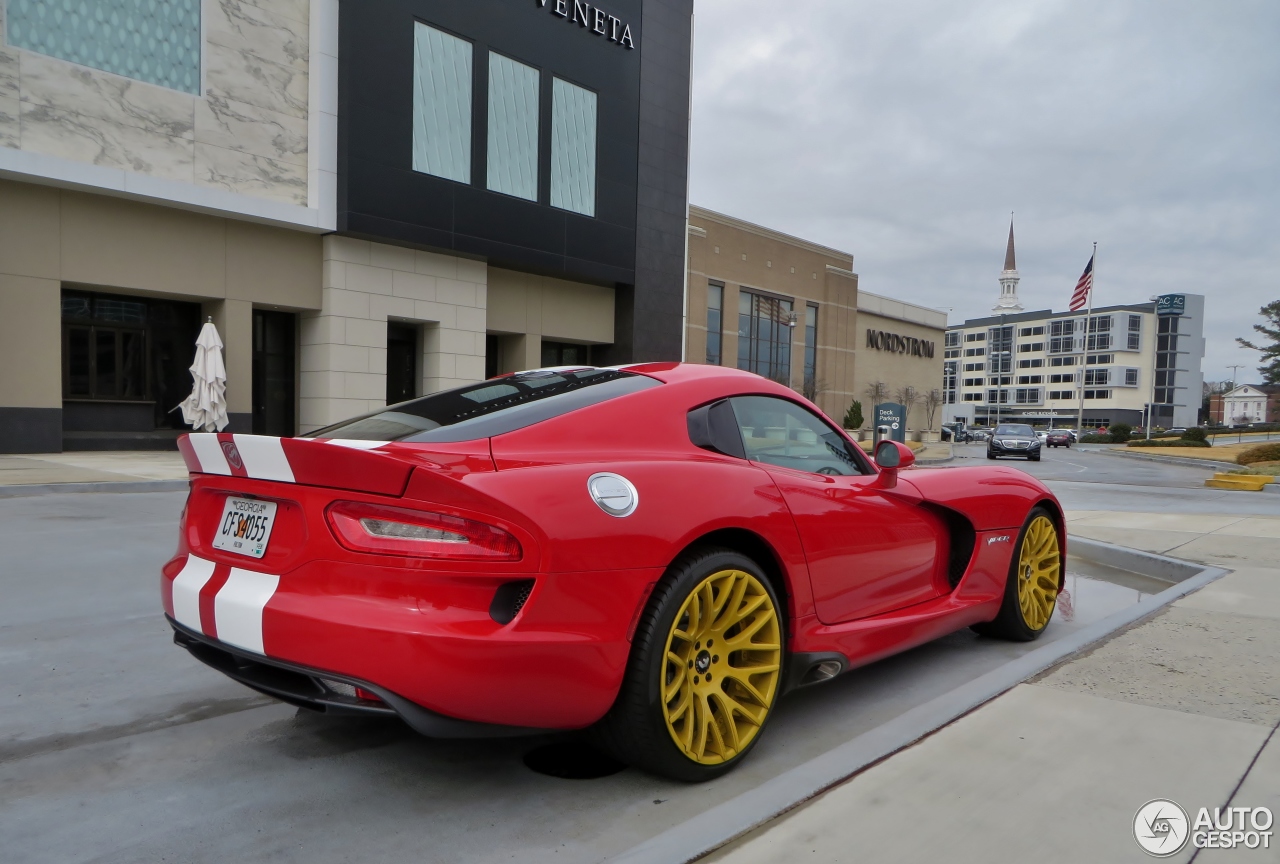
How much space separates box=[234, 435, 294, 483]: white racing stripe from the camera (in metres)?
2.58

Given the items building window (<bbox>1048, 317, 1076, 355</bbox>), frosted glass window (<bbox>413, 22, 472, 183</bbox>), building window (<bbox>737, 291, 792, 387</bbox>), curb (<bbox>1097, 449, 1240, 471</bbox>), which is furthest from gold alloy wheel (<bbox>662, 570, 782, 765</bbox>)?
building window (<bbox>1048, 317, 1076, 355</bbox>)

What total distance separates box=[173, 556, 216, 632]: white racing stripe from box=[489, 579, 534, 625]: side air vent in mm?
1069

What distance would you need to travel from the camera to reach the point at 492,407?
3.07 meters

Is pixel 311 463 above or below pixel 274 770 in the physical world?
above

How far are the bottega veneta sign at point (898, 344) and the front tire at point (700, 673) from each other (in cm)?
6181

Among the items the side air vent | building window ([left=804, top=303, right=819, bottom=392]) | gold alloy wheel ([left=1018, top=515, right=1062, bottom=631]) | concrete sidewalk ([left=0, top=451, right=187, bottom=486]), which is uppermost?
building window ([left=804, top=303, right=819, bottom=392])

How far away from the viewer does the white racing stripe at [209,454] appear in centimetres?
283

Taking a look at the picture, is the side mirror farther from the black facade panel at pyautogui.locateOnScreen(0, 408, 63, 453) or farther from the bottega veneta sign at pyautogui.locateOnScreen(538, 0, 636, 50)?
the bottega veneta sign at pyautogui.locateOnScreen(538, 0, 636, 50)

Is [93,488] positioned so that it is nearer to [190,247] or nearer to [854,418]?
[190,247]

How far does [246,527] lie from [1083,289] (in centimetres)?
5677

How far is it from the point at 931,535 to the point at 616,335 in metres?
24.6

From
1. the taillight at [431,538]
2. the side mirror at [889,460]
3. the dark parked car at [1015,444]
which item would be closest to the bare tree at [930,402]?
the dark parked car at [1015,444]

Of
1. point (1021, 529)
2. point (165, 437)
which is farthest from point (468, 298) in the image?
point (1021, 529)

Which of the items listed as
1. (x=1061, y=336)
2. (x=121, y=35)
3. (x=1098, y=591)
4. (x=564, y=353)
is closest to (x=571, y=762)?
(x=1098, y=591)
